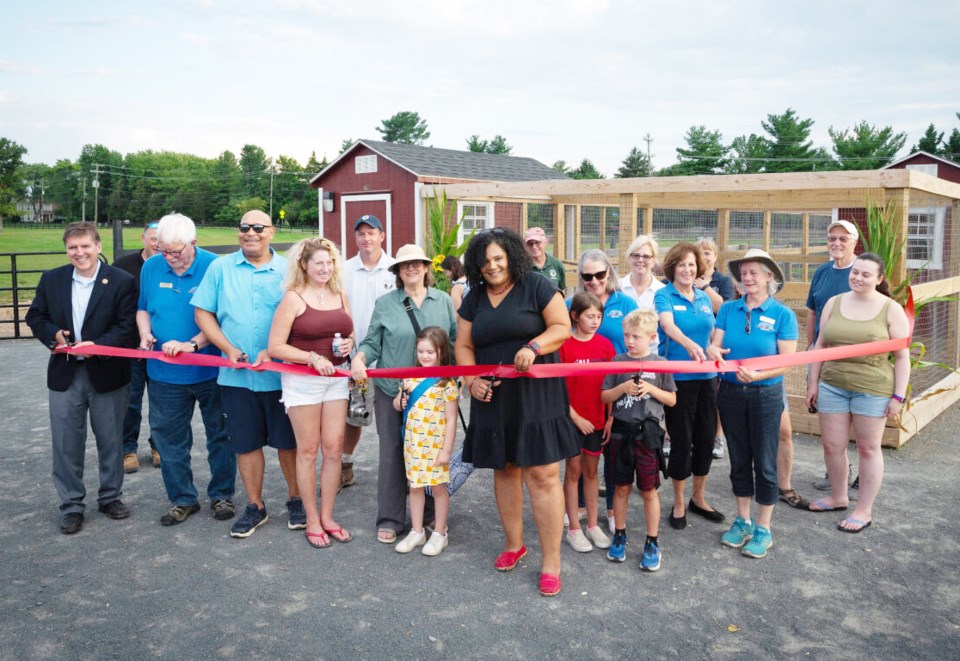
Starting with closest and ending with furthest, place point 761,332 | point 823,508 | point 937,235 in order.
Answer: point 761,332 < point 823,508 < point 937,235

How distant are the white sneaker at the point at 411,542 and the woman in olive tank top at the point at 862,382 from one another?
8.27 feet

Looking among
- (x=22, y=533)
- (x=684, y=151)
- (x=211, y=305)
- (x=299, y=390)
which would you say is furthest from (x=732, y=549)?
(x=684, y=151)

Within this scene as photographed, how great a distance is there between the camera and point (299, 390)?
411 centimetres

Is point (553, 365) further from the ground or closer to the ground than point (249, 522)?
further from the ground

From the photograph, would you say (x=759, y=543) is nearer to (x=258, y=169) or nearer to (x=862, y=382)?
(x=862, y=382)

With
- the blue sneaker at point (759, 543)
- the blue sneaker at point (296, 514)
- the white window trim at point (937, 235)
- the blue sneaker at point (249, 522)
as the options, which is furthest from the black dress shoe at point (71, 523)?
the white window trim at point (937, 235)

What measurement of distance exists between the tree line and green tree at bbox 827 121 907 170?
0.18 feet

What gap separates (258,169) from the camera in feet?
273

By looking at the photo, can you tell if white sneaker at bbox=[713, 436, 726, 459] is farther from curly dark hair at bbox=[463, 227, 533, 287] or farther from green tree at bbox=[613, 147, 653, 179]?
green tree at bbox=[613, 147, 653, 179]

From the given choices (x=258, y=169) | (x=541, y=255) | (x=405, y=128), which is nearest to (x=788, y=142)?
(x=405, y=128)

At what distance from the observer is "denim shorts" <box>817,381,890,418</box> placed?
14.6 feet

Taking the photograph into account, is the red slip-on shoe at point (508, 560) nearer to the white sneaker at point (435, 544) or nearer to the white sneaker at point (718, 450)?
the white sneaker at point (435, 544)

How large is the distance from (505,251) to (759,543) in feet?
7.16

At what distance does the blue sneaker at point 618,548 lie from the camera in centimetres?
395
